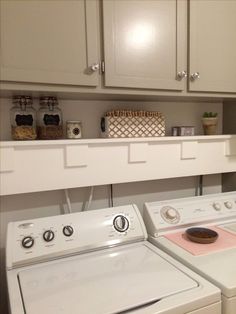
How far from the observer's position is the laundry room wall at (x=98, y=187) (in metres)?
1.32

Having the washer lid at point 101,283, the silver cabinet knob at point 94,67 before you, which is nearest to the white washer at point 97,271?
the washer lid at point 101,283

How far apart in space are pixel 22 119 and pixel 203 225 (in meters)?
1.09

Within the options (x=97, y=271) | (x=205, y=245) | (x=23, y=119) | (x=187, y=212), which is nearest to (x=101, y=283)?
(x=97, y=271)

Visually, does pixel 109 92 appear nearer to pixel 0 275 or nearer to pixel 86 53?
pixel 86 53

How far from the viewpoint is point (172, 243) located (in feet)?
4.17

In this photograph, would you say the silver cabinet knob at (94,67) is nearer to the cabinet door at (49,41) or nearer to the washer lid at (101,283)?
the cabinet door at (49,41)

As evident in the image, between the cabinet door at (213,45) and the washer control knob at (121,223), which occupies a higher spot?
the cabinet door at (213,45)

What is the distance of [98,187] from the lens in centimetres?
152

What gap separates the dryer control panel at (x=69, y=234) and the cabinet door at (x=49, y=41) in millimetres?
627

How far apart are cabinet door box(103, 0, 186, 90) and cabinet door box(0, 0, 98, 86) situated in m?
0.08

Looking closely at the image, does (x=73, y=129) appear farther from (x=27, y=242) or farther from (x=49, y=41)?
(x=27, y=242)

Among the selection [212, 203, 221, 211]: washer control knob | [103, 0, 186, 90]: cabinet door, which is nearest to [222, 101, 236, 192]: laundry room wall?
[212, 203, 221, 211]: washer control knob

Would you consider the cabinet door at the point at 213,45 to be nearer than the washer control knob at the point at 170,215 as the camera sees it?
Yes

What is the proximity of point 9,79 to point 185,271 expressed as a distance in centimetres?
99
